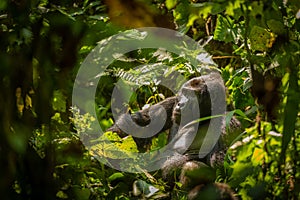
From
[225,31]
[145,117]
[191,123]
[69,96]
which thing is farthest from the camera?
[145,117]

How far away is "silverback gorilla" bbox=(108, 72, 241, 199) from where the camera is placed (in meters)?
2.28

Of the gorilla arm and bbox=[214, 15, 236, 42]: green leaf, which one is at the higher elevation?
bbox=[214, 15, 236, 42]: green leaf

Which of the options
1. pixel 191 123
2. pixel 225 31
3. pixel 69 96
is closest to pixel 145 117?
pixel 191 123

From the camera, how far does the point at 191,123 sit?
2270 mm

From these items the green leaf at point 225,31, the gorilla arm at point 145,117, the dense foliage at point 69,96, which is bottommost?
the gorilla arm at point 145,117

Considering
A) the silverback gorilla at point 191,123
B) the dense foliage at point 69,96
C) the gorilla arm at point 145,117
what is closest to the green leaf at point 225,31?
the silverback gorilla at point 191,123

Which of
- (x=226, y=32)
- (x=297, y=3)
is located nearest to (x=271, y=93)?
(x=297, y=3)

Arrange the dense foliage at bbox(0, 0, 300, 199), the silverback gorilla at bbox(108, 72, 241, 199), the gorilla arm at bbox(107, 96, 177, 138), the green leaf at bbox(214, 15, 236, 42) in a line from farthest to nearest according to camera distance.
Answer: the gorilla arm at bbox(107, 96, 177, 138) → the silverback gorilla at bbox(108, 72, 241, 199) → the green leaf at bbox(214, 15, 236, 42) → the dense foliage at bbox(0, 0, 300, 199)

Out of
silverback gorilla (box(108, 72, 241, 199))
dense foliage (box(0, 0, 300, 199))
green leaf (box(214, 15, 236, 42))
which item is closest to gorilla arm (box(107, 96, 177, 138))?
silverback gorilla (box(108, 72, 241, 199))

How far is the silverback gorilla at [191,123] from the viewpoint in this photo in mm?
2275

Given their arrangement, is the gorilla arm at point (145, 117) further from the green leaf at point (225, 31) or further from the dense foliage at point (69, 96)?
the dense foliage at point (69, 96)

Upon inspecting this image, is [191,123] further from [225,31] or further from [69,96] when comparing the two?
[69,96]

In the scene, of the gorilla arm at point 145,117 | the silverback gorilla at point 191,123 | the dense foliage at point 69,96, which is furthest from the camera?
the gorilla arm at point 145,117

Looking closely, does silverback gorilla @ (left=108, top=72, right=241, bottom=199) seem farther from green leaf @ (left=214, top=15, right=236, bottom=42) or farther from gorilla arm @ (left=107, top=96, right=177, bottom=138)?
green leaf @ (left=214, top=15, right=236, bottom=42)
